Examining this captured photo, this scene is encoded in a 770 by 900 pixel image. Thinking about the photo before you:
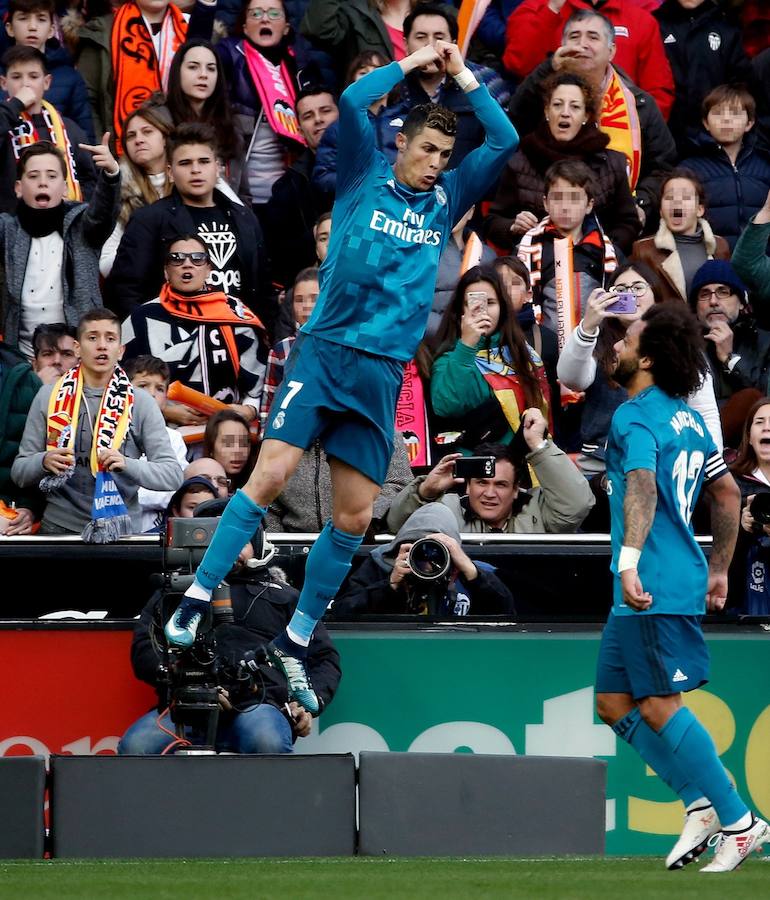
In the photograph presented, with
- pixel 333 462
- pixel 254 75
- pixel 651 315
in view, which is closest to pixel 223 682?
pixel 333 462

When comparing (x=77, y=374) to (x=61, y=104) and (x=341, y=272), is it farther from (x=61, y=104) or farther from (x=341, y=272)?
(x=61, y=104)

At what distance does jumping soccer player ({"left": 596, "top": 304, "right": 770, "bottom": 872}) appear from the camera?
21.8 ft

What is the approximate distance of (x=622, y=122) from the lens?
1255 centimetres

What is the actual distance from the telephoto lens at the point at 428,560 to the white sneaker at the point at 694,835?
192 cm

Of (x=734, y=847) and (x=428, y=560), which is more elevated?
(x=428, y=560)

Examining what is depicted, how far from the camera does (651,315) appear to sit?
6984 millimetres

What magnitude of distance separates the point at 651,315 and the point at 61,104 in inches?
265

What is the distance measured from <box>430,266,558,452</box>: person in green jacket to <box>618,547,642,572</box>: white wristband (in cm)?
342

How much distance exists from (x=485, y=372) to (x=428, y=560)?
2.03 meters

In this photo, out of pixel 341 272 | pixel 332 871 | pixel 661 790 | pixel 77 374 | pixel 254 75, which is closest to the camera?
pixel 332 871

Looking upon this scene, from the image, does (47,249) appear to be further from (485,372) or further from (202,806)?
(202,806)

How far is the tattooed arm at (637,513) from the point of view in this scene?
6602 millimetres

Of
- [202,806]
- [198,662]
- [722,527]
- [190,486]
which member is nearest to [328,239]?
[190,486]

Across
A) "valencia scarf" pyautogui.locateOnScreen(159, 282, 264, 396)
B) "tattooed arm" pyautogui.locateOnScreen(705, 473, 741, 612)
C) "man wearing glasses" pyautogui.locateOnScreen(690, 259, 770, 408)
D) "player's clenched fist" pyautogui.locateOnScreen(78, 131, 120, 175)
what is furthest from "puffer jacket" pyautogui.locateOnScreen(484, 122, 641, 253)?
"tattooed arm" pyautogui.locateOnScreen(705, 473, 741, 612)
